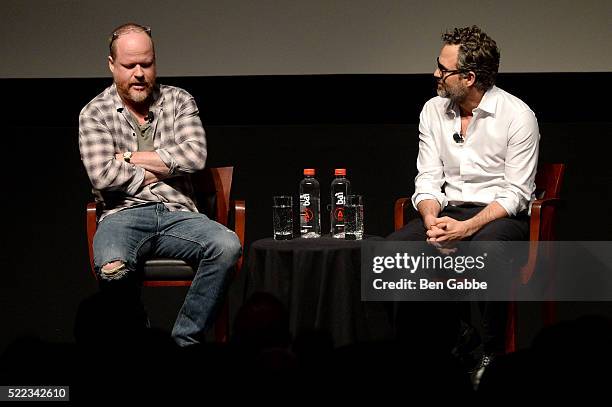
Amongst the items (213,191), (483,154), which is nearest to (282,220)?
(213,191)

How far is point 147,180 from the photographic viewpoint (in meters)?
3.44

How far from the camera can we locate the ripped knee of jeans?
3207 mm

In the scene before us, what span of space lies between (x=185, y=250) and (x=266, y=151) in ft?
4.38

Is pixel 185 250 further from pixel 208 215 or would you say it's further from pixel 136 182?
pixel 208 215

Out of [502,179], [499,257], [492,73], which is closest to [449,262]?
→ [499,257]

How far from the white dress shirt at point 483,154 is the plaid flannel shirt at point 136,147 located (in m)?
0.96

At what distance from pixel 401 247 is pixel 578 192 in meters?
1.58

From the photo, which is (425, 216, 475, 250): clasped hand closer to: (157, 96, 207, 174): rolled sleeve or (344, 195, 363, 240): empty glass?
(344, 195, 363, 240): empty glass

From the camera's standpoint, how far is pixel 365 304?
10.9 ft

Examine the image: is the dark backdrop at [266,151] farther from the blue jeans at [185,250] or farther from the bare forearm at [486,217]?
the bare forearm at [486,217]

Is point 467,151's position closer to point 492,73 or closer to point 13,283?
point 492,73

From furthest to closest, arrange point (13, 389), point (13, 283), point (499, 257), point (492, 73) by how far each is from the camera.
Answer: point (13, 283)
point (492, 73)
point (499, 257)
point (13, 389)

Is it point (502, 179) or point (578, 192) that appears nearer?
point (502, 179)

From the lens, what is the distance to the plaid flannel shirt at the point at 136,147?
3.36 meters
